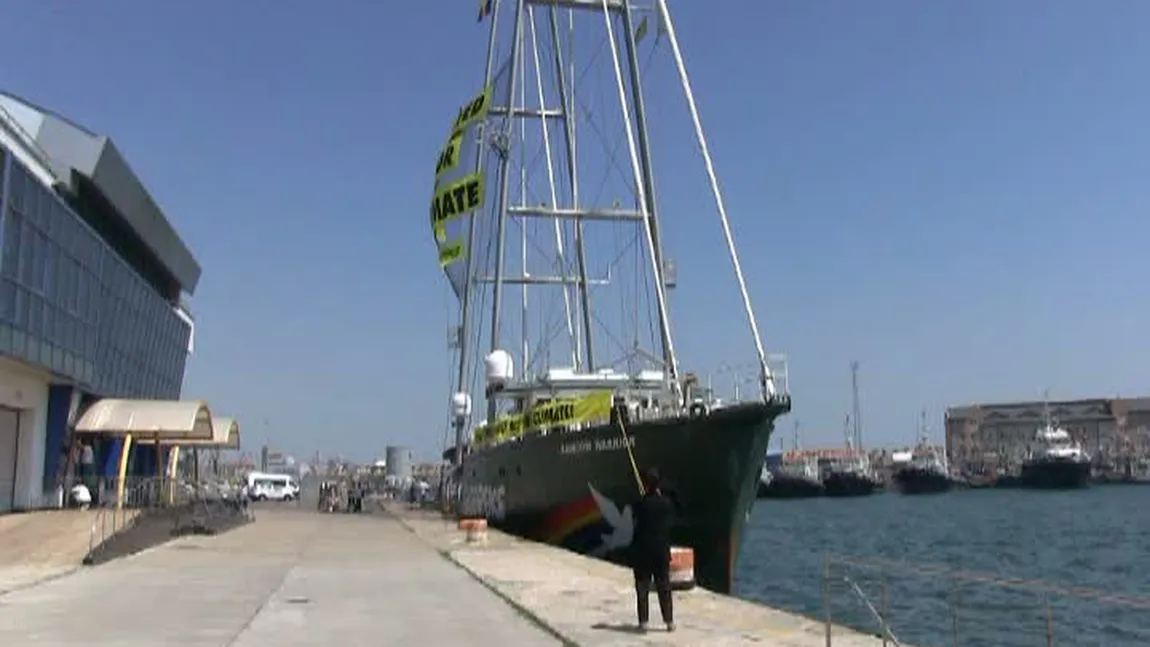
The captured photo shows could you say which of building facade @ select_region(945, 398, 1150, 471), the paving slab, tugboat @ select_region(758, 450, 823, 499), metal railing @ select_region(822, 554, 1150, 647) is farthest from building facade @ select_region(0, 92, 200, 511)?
building facade @ select_region(945, 398, 1150, 471)

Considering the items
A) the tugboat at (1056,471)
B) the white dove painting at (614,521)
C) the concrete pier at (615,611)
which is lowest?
the concrete pier at (615,611)

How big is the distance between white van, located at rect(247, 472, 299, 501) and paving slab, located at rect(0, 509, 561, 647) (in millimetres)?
66632

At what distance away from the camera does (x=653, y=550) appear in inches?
516

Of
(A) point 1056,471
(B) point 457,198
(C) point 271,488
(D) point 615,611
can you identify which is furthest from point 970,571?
(A) point 1056,471

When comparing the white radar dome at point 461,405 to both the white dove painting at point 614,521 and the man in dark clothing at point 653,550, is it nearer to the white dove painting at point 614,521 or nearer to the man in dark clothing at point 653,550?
the white dove painting at point 614,521

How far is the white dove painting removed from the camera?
79.9 ft

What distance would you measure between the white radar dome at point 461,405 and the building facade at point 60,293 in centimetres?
1343

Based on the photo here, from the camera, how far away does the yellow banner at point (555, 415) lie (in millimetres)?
25202

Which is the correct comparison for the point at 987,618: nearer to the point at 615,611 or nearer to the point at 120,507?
the point at 615,611

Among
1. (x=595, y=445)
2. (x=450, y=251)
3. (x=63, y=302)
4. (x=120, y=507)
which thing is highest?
(x=450, y=251)

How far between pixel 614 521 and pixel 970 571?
25.3 feet

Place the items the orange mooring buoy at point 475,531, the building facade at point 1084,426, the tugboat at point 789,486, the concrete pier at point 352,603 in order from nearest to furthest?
the concrete pier at point 352,603
the orange mooring buoy at point 475,531
the tugboat at point 789,486
the building facade at point 1084,426

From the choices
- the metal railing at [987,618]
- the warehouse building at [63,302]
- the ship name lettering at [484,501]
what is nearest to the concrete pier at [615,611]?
the metal railing at [987,618]

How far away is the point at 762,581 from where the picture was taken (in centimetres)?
3188
